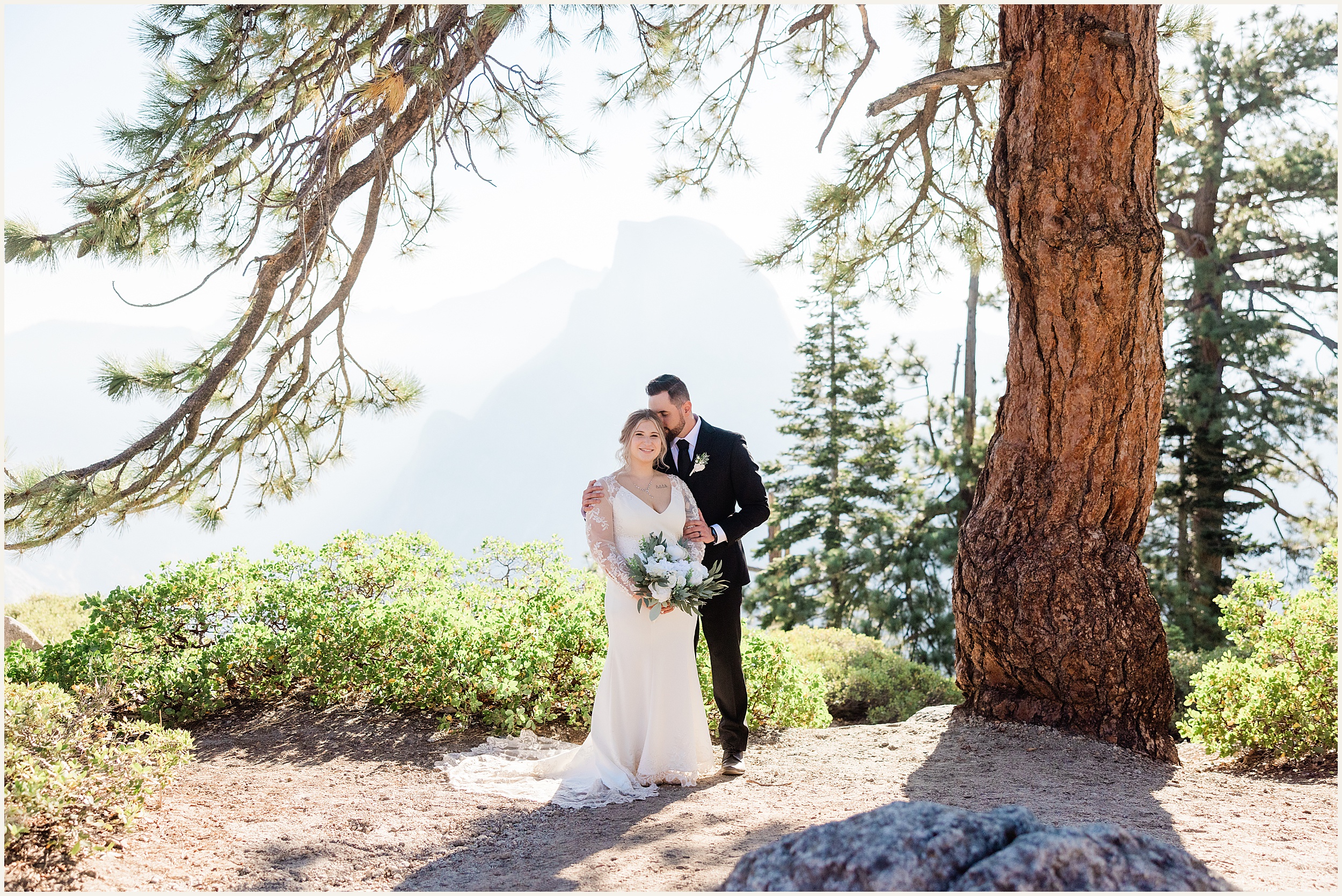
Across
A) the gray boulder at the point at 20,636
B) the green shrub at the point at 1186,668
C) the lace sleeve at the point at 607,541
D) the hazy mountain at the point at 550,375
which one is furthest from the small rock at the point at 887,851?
the hazy mountain at the point at 550,375

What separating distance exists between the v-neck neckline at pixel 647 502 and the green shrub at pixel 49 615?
4858 mm

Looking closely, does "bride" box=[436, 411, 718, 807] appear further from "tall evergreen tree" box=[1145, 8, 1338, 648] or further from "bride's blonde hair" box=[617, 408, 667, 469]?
"tall evergreen tree" box=[1145, 8, 1338, 648]

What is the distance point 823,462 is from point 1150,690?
29.7 feet

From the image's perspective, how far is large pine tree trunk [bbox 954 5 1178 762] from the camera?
4039mm

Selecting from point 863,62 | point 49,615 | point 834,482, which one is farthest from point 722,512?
point 834,482

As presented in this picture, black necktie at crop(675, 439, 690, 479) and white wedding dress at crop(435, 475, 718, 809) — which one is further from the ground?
black necktie at crop(675, 439, 690, 479)

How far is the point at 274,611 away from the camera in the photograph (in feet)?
16.3

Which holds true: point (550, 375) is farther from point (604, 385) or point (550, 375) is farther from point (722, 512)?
point (722, 512)

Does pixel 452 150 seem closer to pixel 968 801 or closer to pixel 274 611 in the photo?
pixel 274 611

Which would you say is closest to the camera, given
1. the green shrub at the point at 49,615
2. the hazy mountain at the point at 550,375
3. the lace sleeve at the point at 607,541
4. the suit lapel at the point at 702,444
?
the lace sleeve at the point at 607,541

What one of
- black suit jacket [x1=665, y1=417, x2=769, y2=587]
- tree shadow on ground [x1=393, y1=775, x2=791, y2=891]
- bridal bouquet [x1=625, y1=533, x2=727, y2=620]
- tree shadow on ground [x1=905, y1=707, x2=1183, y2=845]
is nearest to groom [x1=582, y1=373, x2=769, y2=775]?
black suit jacket [x1=665, y1=417, x2=769, y2=587]

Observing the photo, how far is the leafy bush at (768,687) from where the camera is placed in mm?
4793

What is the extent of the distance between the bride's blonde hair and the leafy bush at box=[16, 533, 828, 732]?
1269 mm

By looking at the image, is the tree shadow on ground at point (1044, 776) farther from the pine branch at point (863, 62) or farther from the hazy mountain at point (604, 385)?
the hazy mountain at point (604, 385)
